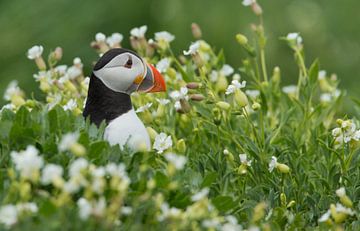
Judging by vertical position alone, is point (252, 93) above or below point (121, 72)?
below

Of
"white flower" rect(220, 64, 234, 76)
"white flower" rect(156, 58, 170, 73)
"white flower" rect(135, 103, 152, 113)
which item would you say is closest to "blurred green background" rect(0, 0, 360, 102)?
"white flower" rect(220, 64, 234, 76)

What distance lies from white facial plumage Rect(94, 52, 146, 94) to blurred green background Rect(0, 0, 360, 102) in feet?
11.1

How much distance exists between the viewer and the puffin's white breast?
288 centimetres

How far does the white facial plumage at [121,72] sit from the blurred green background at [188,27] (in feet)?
11.1

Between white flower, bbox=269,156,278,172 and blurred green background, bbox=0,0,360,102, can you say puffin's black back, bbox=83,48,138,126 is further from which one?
blurred green background, bbox=0,0,360,102

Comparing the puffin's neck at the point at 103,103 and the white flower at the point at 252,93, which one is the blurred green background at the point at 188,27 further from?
the puffin's neck at the point at 103,103

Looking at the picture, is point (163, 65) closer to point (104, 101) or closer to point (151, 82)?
point (151, 82)

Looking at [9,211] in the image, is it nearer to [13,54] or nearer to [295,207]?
[295,207]

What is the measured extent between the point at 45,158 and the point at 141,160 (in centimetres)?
27

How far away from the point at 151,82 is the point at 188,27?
3538 mm

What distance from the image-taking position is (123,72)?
3010 millimetres

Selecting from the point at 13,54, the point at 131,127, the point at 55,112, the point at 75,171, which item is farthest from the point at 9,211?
the point at 13,54

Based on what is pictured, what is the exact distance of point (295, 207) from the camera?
3.00 metres

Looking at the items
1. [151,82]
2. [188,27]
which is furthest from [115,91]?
[188,27]
